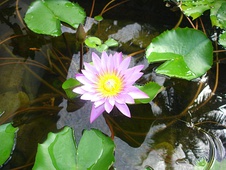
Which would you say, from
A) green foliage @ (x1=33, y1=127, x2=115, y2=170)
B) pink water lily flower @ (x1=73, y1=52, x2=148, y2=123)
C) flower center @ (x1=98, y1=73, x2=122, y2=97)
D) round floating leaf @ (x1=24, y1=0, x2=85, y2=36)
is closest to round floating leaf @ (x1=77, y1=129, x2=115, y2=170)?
green foliage @ (x1=33, y1=127, x2=115, y2=170)

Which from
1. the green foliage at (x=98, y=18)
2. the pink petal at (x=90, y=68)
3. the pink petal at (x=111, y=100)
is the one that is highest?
the pink petal at (x=90, y=68)

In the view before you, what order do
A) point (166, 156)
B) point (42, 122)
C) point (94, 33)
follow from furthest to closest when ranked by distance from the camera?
point (94, 33) → point (42, 122) → point (166, 156)

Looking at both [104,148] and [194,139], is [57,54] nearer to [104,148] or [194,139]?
[104,148]

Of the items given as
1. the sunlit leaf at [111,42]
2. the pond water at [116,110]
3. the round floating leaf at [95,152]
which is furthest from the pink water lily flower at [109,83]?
the sunlit leaf at [111,42]

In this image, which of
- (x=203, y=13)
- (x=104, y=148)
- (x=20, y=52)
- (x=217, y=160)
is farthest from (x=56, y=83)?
(x=203, y=13)

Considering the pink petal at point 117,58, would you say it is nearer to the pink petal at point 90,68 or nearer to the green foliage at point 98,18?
the pink petal at point 90,68
